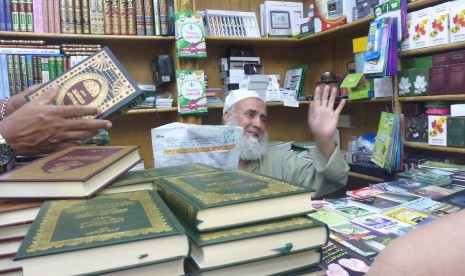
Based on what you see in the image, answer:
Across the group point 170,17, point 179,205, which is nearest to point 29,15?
point 170,17

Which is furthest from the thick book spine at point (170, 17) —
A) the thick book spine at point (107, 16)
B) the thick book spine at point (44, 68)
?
the thick book spine at point (44, 68)

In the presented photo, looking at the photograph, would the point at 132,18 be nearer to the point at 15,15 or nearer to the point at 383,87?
the point at 15,15

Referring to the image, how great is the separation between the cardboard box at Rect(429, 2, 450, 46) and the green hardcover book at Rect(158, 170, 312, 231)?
1697 millimetres

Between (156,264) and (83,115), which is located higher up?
(83,115)

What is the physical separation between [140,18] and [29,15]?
0.66 m

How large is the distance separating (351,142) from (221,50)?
1.27 meters

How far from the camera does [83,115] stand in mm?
866

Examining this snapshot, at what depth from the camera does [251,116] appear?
2098 millimetres

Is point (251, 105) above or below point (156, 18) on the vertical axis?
below

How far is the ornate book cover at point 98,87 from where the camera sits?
3.02 feet

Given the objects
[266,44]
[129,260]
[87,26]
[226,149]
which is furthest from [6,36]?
[129,260]

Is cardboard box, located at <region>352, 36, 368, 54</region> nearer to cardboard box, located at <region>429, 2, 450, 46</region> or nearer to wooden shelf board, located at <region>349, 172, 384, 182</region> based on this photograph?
cardboard box, located at <region>429, 2, 450, 46</region>

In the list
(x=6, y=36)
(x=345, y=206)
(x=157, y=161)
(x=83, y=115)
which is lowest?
(x=345, y=206)

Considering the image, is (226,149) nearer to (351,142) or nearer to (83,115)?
(83,115)
